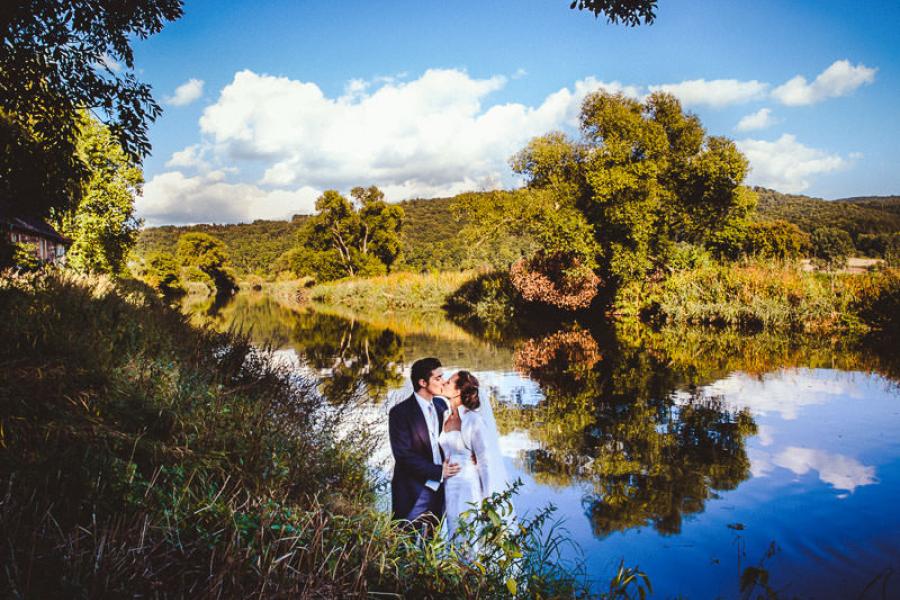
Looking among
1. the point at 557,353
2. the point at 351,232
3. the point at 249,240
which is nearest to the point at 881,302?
the point at 557,353

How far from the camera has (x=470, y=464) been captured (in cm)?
414

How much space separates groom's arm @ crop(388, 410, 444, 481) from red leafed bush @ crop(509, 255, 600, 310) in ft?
60.4

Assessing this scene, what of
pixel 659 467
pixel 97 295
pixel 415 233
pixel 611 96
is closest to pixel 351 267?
pixel 415 233

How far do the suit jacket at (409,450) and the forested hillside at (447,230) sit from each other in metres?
20.8

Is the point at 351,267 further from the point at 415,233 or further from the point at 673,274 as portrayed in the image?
the point at 673,274

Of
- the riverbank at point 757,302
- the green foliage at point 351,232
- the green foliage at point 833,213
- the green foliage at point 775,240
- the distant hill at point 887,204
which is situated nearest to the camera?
the riverbank at point 757,302

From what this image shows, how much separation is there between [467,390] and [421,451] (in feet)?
1.95

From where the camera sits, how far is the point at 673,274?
20.6m

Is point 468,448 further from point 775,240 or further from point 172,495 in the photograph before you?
point 775,240

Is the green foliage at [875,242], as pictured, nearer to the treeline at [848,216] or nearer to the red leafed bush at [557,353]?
the treeline at [848,216]

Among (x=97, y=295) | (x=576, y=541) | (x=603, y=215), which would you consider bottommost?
(x=576, y=541)

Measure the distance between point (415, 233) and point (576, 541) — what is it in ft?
246

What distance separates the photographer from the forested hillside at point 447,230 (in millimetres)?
35562

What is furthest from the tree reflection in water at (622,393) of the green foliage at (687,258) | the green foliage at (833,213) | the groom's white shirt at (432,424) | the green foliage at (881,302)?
the green foliage at (833,213)
